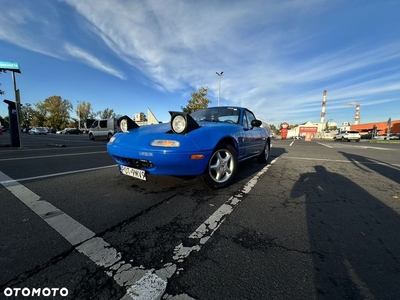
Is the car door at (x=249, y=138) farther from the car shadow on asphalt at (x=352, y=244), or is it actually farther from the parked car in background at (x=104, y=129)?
the parked car in background at (x=104, y=129)

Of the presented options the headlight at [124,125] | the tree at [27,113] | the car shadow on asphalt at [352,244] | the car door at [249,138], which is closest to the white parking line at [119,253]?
the car shadow on asphalt at [352,244]

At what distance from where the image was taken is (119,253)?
1.59 meters

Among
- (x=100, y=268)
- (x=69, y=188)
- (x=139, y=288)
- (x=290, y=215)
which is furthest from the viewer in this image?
(x=69, y=188)

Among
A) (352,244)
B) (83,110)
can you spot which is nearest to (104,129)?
(352,244)

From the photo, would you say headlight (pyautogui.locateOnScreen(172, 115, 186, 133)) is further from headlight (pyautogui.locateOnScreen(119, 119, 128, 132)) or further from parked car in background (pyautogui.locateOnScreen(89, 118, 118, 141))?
parked car in background (pyautogui.locateOnScreen(89, 118, 118, 141))

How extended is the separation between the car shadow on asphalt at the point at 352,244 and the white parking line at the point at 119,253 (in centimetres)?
94

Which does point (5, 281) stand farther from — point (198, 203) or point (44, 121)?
point (44, 121)

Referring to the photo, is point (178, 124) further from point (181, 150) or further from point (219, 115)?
point (219, 115)

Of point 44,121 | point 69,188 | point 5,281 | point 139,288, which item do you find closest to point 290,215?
point 139,288

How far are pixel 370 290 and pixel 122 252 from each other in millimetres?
1801

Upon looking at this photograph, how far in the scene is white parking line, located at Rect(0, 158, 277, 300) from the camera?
1.26m

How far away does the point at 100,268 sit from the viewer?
55.4 inches

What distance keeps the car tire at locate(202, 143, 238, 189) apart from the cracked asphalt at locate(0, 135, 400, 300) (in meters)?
0.19

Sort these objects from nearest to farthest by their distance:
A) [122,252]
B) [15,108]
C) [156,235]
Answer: [122,252] → [156,235] → [15,108]
